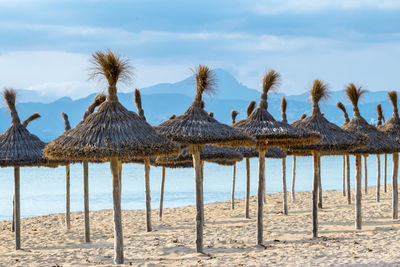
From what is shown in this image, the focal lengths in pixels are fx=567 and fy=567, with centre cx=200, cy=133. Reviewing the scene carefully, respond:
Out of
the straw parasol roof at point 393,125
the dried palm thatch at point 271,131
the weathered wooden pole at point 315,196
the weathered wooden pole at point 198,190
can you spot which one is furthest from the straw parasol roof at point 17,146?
the straw parasol roof at point 393,125

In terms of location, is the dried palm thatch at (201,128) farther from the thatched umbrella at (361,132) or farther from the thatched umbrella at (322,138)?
the thatched umbrella at (361,132)

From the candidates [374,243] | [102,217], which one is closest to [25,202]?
[102,217]

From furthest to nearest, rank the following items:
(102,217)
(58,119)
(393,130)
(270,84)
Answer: (58,119)
(102,217)
(393,130)
(270,84)

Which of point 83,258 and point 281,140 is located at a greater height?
point 281,140

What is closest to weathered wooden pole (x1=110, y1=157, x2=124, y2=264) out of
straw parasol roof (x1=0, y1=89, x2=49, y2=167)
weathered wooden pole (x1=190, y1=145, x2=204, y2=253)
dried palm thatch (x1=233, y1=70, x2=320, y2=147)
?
weathered wooden pole (x1=190, y1=145, x2=204, y2=253)

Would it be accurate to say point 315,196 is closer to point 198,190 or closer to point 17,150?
point 198,190

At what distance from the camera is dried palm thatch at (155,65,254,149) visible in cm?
1106

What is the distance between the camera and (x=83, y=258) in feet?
38.9

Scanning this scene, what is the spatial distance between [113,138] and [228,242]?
180 inches

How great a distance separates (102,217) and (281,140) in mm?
10630

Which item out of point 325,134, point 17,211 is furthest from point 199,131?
point 17,211

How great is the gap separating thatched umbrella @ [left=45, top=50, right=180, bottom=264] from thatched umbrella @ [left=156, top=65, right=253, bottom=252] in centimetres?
67

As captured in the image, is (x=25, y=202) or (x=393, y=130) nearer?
(x=393, y=130)

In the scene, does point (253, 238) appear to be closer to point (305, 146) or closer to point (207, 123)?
point (305, 146)
